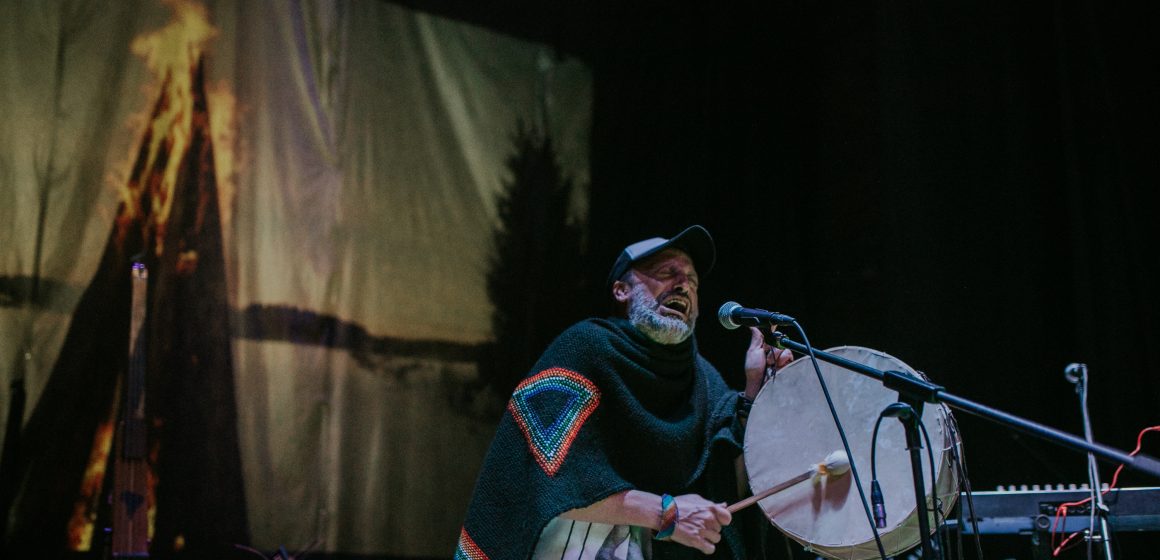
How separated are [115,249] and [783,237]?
2929 mm

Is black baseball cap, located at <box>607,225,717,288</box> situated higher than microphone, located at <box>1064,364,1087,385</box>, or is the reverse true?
black baseball cap, located at <box>607,225,717,288</box>

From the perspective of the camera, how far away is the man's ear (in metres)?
3.32

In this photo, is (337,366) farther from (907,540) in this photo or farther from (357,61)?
(907,540)

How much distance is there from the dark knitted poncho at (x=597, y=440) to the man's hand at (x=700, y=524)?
134 mm

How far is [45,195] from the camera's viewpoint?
371cm

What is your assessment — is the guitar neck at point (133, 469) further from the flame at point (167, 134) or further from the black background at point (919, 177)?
the black background at point (919, 177)

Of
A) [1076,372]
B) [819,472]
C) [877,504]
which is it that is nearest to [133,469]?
[819,472]

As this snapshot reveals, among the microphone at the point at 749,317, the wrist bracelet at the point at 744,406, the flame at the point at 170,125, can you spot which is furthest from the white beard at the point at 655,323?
the flame at the point at 170,125

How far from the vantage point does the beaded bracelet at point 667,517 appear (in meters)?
2.82

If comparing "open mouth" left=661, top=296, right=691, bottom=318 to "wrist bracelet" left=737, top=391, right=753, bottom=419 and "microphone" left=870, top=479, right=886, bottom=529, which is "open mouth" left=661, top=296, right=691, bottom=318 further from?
"microphone" left=870, top=479, right=886, bottom=529

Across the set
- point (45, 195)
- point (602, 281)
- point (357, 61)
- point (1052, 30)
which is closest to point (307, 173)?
point (357, 61)

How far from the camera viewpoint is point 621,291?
3.35 meters

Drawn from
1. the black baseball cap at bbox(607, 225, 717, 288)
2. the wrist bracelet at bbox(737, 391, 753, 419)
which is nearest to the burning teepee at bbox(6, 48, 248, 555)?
the black baseball cap at bbox(607, 225, 717, 288)

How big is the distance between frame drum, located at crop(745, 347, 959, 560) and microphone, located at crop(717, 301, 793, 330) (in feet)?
0.85
